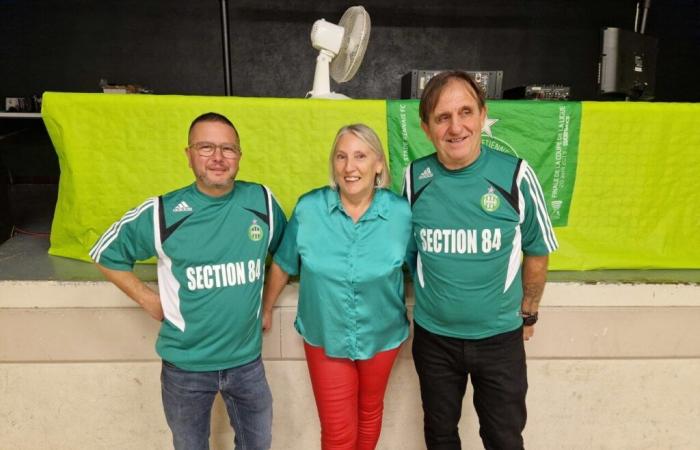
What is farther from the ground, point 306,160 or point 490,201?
point 306,160

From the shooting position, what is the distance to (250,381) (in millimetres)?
1397

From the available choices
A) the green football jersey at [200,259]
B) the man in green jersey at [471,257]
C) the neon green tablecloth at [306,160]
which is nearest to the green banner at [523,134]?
the neon green tablecloth at [306,160]

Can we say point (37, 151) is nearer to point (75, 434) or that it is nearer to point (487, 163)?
point (75, 434)

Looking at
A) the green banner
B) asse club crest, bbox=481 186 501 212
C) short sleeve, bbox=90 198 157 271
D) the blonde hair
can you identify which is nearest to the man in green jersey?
Result: asse club crest, bbox=481 186 501 212

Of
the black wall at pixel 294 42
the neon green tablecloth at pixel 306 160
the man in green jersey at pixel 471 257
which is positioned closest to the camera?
the man in green jersey at pixel 471 257

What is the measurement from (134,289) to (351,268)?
25.6 inches

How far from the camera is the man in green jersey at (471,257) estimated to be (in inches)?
47.9

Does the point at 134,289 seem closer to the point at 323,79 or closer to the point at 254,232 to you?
the point at 254,232

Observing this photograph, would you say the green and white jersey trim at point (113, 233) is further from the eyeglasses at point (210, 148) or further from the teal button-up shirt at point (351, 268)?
the teal button-up shirt at point (351, 268)

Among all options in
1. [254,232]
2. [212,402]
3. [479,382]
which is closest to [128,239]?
[254,232]

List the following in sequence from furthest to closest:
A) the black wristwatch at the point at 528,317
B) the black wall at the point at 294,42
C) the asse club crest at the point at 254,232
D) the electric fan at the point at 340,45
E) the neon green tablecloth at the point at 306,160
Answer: the black wall at the point at 294,42, the electric fan at the point at 340,45, the neon green tablecloth at the point at 306,160, the black wristwatch at the point at 528,317, the asse club crest at the point at 254,232

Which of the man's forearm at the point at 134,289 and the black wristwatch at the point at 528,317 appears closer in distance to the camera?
the man's forearm at the point at 134,289

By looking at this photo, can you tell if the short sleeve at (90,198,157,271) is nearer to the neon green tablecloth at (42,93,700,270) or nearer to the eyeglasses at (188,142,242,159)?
the eyeglasses at (188,142,242,159)

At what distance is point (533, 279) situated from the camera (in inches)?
54.8
